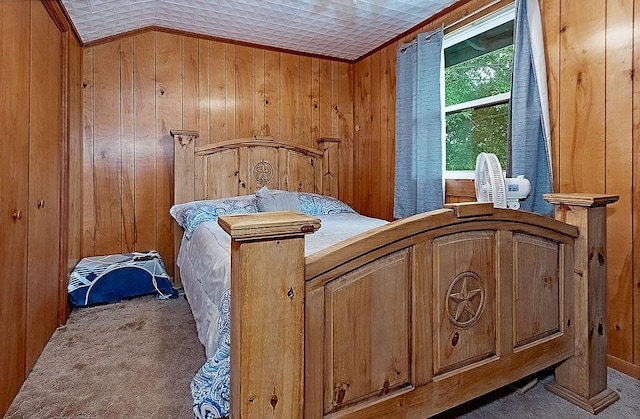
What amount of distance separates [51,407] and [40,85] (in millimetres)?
1489

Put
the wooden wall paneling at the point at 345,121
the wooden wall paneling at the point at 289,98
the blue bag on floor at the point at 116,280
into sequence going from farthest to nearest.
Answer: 1. the wooden wall paneling at the point at 345,121
2. the wooden wall paneling at the point at 289,98
3. the blue bag on floor at the point at 116,280

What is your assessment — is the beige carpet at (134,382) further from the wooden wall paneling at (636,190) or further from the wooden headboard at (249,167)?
the wooden headboard at (249,167)

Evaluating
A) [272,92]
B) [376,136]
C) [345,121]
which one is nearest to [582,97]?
[376,136]

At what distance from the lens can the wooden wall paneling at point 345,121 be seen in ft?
12.7

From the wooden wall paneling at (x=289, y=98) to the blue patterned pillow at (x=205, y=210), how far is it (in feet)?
3.22

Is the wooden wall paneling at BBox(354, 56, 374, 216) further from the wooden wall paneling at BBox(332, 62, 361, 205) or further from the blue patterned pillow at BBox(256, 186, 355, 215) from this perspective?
the blue patterned pillow at BBox(256, 186, 355, 215)

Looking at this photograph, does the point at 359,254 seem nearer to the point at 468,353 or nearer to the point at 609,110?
the point at 468,353

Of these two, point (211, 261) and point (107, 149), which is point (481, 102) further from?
point (107, 149)

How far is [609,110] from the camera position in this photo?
1.85 metres

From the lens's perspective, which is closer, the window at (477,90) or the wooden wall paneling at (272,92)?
the window at (477,90)

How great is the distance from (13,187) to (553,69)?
2.69 m

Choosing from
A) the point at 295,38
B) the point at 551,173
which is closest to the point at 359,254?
the point at 551,173

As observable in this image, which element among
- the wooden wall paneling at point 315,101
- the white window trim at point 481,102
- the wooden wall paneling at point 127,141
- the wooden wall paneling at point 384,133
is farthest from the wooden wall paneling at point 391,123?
the wooden wall paneling at point 127,141

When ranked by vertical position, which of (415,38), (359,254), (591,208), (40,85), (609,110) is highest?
(415,38)
